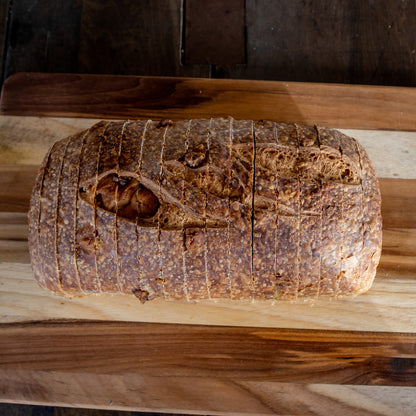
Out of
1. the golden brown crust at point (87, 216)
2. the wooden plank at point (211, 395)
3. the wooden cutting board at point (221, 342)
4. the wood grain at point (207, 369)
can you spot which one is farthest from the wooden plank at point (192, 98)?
the wooden plank at point (211, 395)

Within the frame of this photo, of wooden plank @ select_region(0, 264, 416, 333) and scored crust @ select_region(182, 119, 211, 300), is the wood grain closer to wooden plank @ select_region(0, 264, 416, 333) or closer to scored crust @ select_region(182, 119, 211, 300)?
wooden plank @ select_region(0, 264, 416, 333)

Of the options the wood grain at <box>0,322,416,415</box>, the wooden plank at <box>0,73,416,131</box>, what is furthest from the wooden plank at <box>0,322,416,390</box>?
the wooden plank at <box>0,73,416,131</box>

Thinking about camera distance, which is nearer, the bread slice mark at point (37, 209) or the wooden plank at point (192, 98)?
the bread slice mark at point (37, 209)

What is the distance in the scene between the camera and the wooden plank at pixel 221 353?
105 inches

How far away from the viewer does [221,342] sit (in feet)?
8.85

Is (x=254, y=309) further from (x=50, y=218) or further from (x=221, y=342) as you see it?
(x=50, y=218)

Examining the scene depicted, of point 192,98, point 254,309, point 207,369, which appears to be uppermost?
point 192,98

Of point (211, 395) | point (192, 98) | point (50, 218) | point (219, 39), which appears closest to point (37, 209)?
point (50, 218)

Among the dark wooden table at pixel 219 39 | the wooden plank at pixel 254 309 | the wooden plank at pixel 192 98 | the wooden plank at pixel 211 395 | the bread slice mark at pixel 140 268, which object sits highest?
the dark wooden table at pixel 219 39

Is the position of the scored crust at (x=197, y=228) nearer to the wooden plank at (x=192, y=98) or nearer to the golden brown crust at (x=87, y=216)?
the golden brown crust at (x=87, y=216)

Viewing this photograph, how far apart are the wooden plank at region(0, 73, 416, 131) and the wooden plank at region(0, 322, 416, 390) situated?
1616 mm

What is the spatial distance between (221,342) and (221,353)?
75 mm

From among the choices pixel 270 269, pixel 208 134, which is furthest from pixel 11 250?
pixel 270 269

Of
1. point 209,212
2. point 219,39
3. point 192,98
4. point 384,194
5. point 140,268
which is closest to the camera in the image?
point 209,212
